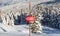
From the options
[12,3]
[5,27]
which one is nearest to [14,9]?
[12,3]

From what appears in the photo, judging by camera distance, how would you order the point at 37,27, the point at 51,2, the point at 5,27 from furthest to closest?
the point at 51,2 → the point at 5,27 → the point at 37,27

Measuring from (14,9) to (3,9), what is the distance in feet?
1.47

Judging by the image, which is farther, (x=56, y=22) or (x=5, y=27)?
(x=56, y=22)

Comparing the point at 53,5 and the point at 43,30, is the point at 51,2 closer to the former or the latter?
→ the point at 53,5

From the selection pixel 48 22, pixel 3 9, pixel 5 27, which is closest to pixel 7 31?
pixel 5 27

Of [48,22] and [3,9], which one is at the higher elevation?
[3,9]

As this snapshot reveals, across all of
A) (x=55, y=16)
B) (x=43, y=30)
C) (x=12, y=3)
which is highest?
(x=12, y=3)

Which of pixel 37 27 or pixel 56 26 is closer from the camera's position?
pixel 37 27

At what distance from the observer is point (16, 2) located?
7.99 meters

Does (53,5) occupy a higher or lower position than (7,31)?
higher

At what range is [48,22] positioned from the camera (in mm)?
8234

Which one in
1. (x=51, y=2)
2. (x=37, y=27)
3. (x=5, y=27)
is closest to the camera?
(x=37, y=27)

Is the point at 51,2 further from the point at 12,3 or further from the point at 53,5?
the point at 12,3

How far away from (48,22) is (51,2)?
0.83 m
